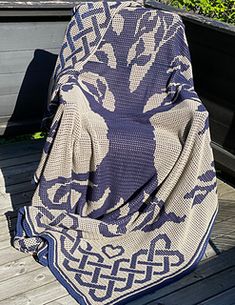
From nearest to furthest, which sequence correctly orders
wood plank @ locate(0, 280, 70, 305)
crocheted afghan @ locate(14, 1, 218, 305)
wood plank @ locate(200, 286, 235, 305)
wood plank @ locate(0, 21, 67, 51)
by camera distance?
wood plank @ locate(0, 280, 70, 305), wood plank @ locate(200, 286, 235, 305), crocheted afghan @ locate(14, 1, 218, 305), wood plank @ locate(0, 21, 67, 51)

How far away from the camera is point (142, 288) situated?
2.15 meters

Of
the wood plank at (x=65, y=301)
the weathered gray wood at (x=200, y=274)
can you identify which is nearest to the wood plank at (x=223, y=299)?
the weathered gray wood at (x=200, y=274)

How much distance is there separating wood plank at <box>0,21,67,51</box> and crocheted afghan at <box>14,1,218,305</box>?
0.70 m

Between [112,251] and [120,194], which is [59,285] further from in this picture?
[120,194]

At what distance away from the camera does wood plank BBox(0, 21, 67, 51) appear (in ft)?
10.2

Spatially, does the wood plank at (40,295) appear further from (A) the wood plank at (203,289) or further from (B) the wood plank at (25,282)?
(A) the wood plank at (203,289)

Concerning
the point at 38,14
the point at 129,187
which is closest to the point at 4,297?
the point at 129,187

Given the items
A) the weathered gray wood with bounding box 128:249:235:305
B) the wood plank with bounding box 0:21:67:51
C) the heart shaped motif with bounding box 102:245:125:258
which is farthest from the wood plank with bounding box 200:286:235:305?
the wood plank with bounding box 0:21:67:51

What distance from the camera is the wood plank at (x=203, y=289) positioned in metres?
2.14

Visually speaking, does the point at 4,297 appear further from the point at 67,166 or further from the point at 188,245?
the point at 188,245

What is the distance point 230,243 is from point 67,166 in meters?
0.90

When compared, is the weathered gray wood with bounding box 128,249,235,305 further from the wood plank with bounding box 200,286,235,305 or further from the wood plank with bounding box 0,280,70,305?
the wood plank with bounding box 0,280,70,305

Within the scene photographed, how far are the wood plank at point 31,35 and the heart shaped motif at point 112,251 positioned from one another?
148cm

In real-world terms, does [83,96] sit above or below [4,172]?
above
